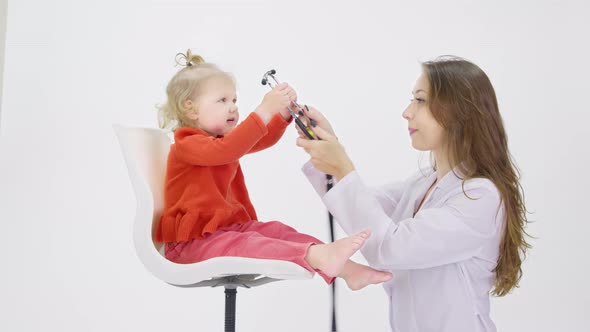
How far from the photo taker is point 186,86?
202cm

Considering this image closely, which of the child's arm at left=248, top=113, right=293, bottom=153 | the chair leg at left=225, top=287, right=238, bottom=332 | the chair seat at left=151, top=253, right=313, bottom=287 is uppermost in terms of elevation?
the child's arm at left=248, top=113, right=293, bottom=153

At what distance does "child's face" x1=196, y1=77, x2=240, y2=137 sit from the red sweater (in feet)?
0.17

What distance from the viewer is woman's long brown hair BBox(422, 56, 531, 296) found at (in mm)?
1965

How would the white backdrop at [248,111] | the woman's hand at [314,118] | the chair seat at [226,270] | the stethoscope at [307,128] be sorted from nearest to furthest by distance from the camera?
the chair seat at [226,270] → the stethoscope at [307,128] → the woman's hand at [314,118] → the white backdrop at [248,111]

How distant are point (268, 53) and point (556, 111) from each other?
4.25 feet

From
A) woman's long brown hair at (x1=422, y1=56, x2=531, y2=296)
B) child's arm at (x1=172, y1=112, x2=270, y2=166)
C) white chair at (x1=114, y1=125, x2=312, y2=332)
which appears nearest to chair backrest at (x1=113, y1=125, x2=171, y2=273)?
white chair at (x1=114, y1=125, x2=312, y2=332)

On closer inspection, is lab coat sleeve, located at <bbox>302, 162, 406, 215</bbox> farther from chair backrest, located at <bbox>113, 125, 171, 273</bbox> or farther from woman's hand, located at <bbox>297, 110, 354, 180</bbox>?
chair backrest, located at <bbox>113, 125, 171, 273</bbox>

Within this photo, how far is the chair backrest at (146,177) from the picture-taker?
1786 mm

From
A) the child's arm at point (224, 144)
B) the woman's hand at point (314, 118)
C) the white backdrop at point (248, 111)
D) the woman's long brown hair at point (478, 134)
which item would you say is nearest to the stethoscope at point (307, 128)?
the woman's hand at point (314, 118)

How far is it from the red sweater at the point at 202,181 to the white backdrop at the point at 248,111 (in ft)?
3.83

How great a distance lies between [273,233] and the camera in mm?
1909

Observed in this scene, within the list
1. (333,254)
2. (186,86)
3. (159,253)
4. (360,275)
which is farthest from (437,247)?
(186,86)

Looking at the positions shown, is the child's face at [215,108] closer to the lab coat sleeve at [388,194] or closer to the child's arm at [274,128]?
the child's arm at [274,128]

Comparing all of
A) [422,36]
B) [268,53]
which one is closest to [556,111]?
[422,36]
